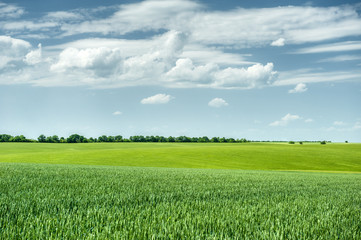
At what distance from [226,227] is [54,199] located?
4.04 metres

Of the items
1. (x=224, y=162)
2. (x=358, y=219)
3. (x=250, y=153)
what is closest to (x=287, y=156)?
→ (x=250, y=153)

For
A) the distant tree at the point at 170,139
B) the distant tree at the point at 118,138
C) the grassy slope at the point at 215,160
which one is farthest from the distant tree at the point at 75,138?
the grassy slope at the point at 215,160

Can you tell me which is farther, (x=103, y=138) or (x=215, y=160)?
(x=103, y=138)

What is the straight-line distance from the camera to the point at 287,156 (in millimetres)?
61094

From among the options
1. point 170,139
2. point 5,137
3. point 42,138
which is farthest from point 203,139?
point 5,137

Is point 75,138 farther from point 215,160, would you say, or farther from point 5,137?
point 215,160

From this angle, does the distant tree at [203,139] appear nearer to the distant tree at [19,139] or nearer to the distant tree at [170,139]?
the distant tree at [170,139]

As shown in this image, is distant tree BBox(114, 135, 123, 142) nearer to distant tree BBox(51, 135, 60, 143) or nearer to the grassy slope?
distant tree BBox(51, 135, 60, 143)

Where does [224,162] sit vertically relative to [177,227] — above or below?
below

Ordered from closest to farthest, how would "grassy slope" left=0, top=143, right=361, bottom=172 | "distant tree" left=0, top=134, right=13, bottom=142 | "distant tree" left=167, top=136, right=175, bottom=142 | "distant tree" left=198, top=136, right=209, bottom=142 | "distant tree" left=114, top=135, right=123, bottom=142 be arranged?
"grassy slope" left=0, top=143, right=361, bottom=172 → "distant tree" left=0, top=134, right=13, bottom=142 → "distant tree" left=114, top=135, right=123, bottom=142 → "distant tree" left=167, top=136, right=175, bottom=142 → "distant tree" left=198, top=136, right=209, bottom=142

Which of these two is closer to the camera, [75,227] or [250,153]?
[75,227]

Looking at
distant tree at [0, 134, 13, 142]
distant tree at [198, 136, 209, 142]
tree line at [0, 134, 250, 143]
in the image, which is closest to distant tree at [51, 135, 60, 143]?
tree line at [0, 134, 250, 143]

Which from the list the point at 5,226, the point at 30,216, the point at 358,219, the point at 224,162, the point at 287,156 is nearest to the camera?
the point at 5,226

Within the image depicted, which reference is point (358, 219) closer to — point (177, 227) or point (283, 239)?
point (283, 239)
